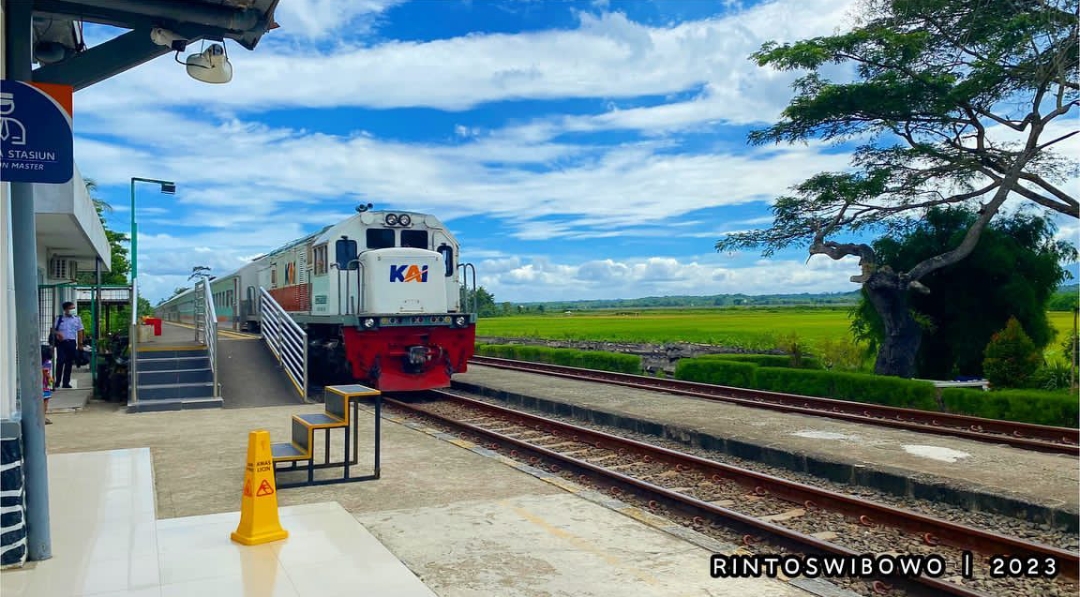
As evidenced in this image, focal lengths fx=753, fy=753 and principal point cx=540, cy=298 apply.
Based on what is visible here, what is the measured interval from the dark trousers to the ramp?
2637mm

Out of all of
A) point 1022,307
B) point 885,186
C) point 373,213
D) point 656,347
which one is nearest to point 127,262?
point 656,347

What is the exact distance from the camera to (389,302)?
14.4 m

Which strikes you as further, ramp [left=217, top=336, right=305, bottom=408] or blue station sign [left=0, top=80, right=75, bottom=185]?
ramp [left=217, top=336, right=305, bottom=408]

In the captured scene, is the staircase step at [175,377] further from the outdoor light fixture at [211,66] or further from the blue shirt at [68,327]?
the outdoor light fixture at [211,66]

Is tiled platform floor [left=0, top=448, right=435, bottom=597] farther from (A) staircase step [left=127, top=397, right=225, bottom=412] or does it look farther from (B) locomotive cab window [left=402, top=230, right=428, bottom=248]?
(B) locomotive cab window [left=402, top=230, right=428, bottom=248]

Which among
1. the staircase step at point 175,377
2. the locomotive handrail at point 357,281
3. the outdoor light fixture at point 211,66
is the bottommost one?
the staircase step at point 175,377

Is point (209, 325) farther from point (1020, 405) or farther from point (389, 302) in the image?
point (1020, 405)

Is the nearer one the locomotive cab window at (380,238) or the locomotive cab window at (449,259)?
the locomotive cab window at (380,238)

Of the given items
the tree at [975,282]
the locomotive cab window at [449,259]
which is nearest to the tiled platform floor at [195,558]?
the locomotive cab window at [449,259]

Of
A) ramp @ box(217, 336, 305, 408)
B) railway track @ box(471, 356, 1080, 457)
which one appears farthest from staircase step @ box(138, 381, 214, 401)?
railway track @ box(471, 356, 1080, 457)

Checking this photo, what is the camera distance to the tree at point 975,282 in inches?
713

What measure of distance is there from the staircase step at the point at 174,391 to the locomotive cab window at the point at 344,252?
3.22m

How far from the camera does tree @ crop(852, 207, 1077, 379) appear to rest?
18109mm

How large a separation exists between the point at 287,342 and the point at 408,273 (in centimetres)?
306
